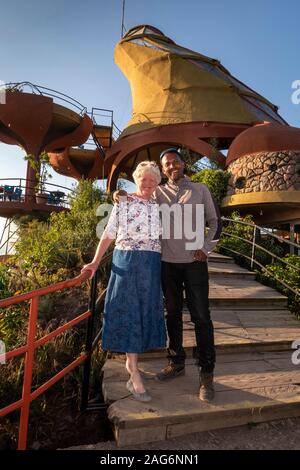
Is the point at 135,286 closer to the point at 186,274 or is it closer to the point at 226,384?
the point at 186,274

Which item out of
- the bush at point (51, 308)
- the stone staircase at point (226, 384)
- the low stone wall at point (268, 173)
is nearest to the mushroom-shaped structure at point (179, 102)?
the low stone wall at point (268, 173)

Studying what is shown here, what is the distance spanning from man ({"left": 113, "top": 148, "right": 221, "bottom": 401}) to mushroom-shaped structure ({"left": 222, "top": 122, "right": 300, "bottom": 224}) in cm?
941

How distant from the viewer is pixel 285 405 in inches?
101

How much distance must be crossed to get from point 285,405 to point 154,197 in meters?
2.11


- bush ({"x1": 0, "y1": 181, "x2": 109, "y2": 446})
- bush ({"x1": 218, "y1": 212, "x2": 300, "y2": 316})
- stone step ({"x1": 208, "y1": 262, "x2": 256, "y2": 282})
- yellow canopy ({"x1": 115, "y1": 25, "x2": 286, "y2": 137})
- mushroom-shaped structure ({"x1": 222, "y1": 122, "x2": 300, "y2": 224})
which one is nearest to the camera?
bush ({"x1": 0, "y1": 181, "x2": 109, "y2": 446})

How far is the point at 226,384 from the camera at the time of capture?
113 inches

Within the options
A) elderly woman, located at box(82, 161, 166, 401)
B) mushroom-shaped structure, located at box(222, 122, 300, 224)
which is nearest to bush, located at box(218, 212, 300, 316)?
mushroom-shaped structure, located at box(222, 122, 300, 224)

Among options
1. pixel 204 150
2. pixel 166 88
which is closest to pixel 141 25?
pixel 166 88

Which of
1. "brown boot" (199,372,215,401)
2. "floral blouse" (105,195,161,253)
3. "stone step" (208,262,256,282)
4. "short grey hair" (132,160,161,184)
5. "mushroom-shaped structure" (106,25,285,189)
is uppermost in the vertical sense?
"mushroom-shaped structure" (106,25,285,189)

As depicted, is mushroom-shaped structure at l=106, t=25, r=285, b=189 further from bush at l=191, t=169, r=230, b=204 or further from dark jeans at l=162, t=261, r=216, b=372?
dark jeans at l=162, t=261, r=216, b=372

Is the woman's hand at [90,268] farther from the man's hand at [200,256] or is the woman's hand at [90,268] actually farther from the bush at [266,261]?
the bush at [266,261]

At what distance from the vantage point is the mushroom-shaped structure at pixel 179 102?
17281mm

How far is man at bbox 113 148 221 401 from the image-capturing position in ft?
8.58

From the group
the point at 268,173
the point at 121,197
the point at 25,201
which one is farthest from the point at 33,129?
the point at 121,197
